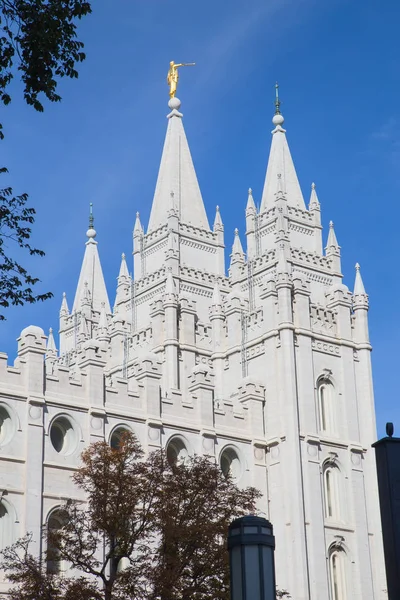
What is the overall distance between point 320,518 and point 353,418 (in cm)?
564

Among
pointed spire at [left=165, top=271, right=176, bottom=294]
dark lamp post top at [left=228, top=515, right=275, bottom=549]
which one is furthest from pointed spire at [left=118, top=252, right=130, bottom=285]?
dark lamp post top at [left=228, top=515, right=275, bottom=549]

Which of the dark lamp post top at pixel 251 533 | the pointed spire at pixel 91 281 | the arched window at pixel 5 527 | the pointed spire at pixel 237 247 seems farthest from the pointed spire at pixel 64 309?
the dark lamp post top at pixel 251 533

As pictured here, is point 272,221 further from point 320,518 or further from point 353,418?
point 320,518

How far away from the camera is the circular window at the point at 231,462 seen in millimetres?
47719

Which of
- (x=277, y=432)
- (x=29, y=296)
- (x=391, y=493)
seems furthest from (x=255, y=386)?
(x=391, y=493)

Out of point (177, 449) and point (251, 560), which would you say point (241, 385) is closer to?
point (177, 449)

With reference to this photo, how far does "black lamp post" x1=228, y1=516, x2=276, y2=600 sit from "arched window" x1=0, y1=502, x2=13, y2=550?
Result: 2704cm

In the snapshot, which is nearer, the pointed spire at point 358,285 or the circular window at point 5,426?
the circular window at point 5,426

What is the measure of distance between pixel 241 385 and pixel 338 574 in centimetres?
953

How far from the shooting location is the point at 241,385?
49688 millimetres

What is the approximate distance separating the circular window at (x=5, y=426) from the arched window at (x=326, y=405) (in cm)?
1543

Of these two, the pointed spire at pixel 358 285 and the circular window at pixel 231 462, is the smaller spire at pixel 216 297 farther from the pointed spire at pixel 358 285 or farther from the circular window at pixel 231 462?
the circular window at pixel 231 462

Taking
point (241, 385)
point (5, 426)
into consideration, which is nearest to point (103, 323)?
point (241, 385)

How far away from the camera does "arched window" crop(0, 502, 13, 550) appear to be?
39438 millimetres
